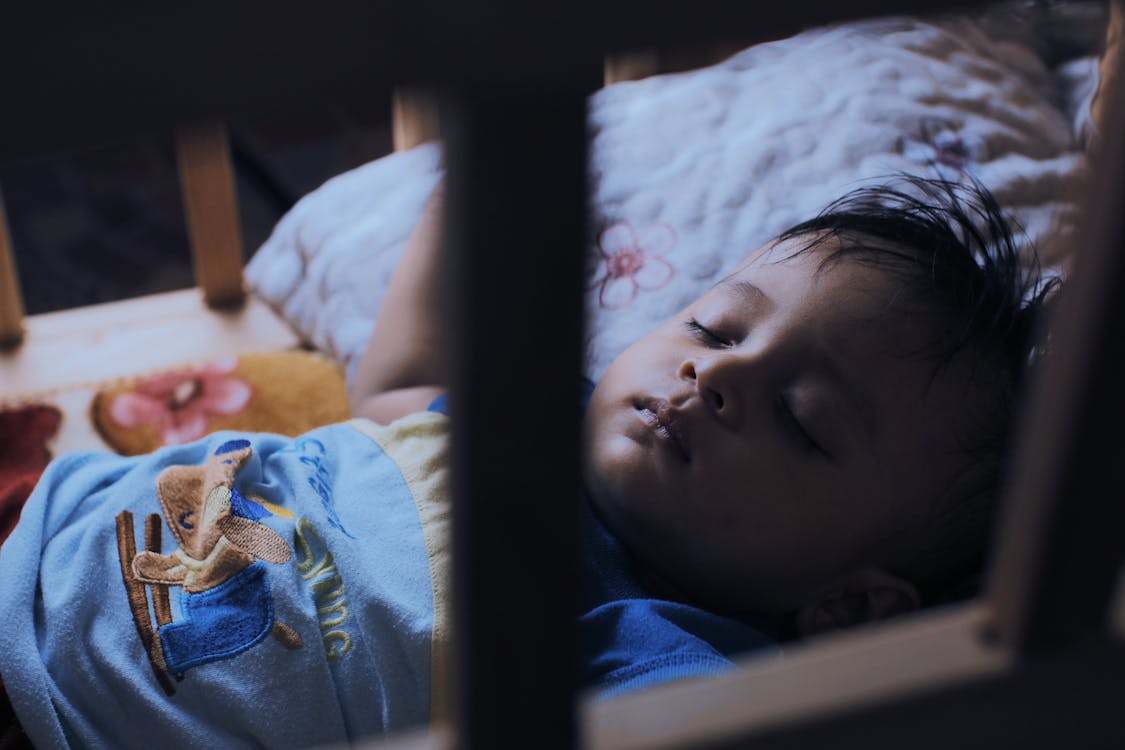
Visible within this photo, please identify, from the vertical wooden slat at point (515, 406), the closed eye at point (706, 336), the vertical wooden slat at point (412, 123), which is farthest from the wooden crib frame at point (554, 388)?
the vertical wooden slat at point (412, 123)

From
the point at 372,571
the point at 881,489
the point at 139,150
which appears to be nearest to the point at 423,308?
the point at 372,571

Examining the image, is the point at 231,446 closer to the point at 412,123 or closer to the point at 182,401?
the point at 182,401

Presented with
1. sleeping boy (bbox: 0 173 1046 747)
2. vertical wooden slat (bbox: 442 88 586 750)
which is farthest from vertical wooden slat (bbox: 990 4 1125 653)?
sleeping boy (bbox: 0 173 1046 747)

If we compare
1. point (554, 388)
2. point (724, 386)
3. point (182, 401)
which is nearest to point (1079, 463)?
point (554, 388)

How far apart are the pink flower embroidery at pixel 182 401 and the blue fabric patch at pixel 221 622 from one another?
39 centimetres

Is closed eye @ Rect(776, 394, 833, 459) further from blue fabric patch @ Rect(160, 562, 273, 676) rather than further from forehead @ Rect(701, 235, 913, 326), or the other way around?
blue fabric patch @ Rect(160, 562, 273, 676)

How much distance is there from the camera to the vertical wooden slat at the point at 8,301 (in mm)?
1160

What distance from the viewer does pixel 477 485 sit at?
0.92ft

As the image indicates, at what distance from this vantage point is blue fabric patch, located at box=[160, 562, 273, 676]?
2.32 ft

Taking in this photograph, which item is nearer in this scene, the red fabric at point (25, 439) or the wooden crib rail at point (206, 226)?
the red fabric at point (25, 439)

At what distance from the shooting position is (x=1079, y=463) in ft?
1.07

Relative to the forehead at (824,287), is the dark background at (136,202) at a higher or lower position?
lower

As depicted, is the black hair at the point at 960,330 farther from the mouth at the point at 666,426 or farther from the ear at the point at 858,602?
the mouth at the point at 666,426

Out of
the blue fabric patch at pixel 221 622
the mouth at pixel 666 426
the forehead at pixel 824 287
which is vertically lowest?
the blue fabric patch at pixel 221 622
